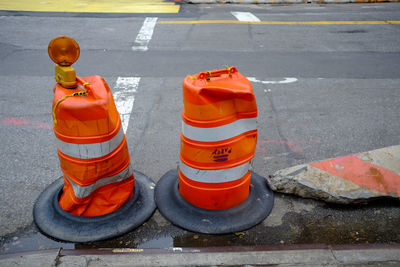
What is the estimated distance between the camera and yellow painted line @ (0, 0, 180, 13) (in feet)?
41.3

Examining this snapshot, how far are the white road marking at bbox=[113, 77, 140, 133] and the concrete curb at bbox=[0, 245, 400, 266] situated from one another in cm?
257

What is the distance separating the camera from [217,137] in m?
3.00

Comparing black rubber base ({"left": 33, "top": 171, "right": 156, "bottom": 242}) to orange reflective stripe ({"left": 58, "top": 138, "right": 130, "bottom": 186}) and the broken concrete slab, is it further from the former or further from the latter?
the broken concrete slab

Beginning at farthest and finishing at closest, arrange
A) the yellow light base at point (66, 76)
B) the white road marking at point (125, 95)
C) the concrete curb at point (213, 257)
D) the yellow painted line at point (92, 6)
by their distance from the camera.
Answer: the yellow painted line at point (92, 6) → the white road marking at point (125, 95) → the yellow light base at point (66, 76) → the concrete curb at point (213, 257)

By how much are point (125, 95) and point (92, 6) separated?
8793 millimetres

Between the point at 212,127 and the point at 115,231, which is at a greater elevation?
the point at 212,127

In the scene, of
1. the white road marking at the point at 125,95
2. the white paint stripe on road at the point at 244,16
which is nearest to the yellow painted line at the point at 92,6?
the white paint stripe on road at the point at 244,16

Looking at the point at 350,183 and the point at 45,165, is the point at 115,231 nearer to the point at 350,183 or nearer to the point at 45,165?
the point at 45,165

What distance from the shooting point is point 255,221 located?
3.32m

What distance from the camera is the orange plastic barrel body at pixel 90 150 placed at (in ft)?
9.37

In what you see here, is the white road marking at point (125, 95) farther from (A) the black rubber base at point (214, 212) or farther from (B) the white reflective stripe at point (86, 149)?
(B) the white reflective stripe at point (86, 149)

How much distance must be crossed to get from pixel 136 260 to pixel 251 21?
10120 mm

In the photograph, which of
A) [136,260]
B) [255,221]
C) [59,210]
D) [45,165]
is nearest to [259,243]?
[255,221]

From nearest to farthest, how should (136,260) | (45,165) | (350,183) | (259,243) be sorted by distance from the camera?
(136,260), (259,243), (350,183), (45,165)
